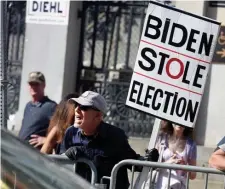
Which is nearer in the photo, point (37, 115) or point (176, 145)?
point (176, 145)

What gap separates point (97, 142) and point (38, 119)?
2443mm

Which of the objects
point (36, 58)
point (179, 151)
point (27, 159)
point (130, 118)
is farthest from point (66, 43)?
point (27, 159)

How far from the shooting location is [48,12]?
36.4 ft

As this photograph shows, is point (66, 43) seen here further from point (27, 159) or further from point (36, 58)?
point (27, 159)

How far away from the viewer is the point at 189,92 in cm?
743

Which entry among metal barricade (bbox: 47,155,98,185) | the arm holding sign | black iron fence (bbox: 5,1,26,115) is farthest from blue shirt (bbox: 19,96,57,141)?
black iron fence (bbox: 5,1,26,115)

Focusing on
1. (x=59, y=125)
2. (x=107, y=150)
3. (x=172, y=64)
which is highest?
(x=172, y=64)

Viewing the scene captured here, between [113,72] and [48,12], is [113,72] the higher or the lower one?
the lower one

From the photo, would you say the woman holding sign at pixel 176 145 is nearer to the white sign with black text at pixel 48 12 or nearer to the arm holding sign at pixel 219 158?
the arm holding sign at pixel 219 158

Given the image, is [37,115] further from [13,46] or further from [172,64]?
[13,46]

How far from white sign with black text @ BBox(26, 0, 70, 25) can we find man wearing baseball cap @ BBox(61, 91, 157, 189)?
3721 mm

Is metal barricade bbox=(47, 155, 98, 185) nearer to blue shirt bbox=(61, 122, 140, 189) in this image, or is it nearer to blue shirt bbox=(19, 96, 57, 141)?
blue shirt bbox=(61, 122, 140, 189)

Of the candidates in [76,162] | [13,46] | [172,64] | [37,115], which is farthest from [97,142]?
[13,46]

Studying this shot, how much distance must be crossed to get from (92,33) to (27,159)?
32.0 feet
